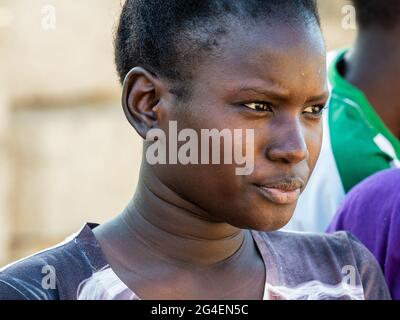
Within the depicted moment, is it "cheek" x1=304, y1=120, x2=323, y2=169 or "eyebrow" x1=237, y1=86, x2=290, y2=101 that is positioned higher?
"eyebrow" x1=237, y1=86, x2=290, y2=101

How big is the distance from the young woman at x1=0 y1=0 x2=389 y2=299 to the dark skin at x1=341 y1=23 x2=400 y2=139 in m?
1.25

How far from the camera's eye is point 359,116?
11.1ft

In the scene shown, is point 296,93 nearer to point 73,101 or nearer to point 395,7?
point 395,7

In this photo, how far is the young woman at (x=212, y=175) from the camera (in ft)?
7.00

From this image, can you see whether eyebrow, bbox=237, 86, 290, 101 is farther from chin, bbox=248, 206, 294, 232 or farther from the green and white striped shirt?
the green and white striped shirt

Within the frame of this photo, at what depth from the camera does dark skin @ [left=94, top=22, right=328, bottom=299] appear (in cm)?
213

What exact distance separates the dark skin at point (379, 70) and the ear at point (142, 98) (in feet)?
4.68

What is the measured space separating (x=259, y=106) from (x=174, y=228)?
0.35 meters

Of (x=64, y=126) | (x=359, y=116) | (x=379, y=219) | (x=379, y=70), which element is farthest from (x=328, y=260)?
(x=64, y=126)

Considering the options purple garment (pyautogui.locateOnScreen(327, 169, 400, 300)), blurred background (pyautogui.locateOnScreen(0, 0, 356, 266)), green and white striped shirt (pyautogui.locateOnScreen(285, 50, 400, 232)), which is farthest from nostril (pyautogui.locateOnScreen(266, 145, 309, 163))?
blurred background (pyautogui.locateOnScreen(0, 0, 356, 266))

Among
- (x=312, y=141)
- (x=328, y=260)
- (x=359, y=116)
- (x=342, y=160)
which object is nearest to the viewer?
(x=312, y=141)

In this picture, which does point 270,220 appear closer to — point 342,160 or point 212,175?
point 212,175

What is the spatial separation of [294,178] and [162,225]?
1.07ft

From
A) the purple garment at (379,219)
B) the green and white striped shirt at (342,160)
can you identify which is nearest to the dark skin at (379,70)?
the green and white striped shirt at (342,160)
